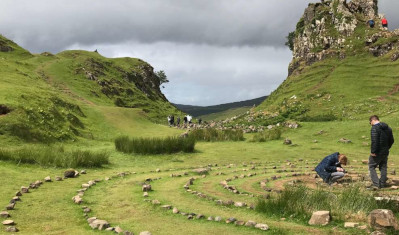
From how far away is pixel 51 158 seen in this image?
17109 millimetres

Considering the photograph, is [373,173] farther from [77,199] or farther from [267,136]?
[267,136]

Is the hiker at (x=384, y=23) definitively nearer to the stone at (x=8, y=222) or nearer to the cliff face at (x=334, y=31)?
the cliff face at (x=334, y=31)

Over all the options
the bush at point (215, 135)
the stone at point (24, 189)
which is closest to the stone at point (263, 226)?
the stone at point (24, 189)

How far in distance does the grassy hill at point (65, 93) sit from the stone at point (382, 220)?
788 inches

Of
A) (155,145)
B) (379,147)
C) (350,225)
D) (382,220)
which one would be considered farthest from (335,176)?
(155,145)

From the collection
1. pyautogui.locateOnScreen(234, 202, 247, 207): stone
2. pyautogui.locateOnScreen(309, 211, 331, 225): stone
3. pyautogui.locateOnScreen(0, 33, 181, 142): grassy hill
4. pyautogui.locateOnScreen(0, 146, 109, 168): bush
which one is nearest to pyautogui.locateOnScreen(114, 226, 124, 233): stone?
pyautogui.locateOnScreen(234, 202, 247, 207): stone

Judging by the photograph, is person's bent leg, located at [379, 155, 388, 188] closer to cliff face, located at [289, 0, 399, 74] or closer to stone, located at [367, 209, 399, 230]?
stone, located at [367, 209, 399, 230]

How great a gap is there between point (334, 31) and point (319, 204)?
203 ft

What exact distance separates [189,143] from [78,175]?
9418 mm

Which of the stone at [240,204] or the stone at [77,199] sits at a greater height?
the stone at [240,204]

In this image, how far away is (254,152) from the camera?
23.8 meters

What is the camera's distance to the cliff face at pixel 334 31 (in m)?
60.6

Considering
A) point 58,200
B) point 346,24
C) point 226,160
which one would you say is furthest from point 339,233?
point 346,24

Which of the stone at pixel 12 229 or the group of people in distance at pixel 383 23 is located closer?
the stone at pixel 12 229
